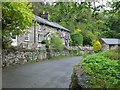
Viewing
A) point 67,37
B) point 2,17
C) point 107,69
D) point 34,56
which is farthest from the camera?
point 67,37

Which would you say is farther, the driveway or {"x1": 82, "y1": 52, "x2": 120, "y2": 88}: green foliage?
the driveway

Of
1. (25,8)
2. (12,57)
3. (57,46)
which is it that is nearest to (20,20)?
(25,8)

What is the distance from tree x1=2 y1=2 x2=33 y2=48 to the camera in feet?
56.4

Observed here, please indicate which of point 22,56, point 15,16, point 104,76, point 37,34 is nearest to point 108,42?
point 37,34

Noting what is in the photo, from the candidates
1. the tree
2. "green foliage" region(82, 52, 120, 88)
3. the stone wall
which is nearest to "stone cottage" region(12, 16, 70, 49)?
the stone wall

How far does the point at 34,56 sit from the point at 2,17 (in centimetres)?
895

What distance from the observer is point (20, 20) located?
17891mm

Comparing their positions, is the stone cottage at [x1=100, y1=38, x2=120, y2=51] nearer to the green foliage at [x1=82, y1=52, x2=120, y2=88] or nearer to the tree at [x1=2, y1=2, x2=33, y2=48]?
the tree at [x1=2, y1=2, x2=33, y2=48]

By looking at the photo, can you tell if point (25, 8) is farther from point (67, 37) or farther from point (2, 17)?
point (67, 37)

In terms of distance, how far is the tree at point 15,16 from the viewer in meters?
17.2

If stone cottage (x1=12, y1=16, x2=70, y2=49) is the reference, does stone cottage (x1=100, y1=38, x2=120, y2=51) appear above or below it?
below

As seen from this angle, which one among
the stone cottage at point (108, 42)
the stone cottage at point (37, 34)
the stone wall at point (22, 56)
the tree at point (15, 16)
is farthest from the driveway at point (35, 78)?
the stone cottage at point (108, 42)

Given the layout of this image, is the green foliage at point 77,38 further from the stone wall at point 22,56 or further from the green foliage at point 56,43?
the stone wall at point 22,56

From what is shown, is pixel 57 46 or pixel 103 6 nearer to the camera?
pixel 103 6
